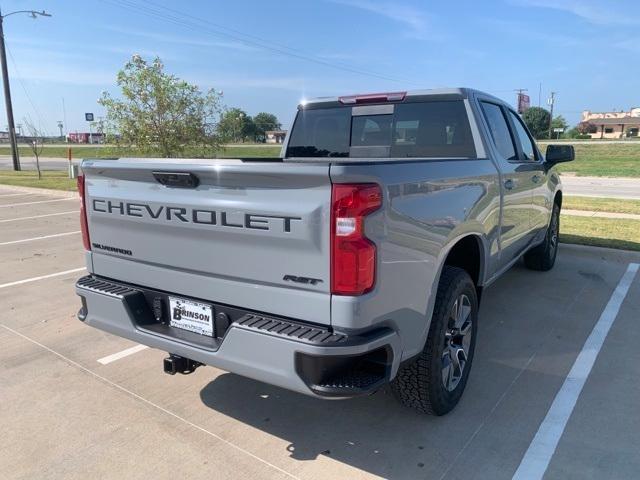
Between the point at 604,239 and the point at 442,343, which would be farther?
the point at 604,239

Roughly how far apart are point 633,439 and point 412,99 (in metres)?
2.72

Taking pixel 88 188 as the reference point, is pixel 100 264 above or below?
below

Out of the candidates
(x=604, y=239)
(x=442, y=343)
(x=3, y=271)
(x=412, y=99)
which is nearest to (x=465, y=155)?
(x=412, y=99)

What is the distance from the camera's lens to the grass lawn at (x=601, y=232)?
25.0 feet

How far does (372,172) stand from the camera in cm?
226

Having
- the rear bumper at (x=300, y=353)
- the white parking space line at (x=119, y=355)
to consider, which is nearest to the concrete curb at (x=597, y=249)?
the rear bumper at (x=300, y=353)

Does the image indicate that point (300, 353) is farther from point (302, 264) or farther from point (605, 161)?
point (605, 161)

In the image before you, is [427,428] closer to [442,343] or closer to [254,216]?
[442,343]

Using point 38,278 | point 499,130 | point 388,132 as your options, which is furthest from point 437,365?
point 38,278

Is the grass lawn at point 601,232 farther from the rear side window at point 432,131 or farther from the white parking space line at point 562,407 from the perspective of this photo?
the rear side window at point 432,131

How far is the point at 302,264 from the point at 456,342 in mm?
1444

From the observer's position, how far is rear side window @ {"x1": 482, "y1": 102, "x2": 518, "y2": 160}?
415 centimetres

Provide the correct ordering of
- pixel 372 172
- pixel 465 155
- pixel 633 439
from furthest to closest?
pixel 465 155 → pixel 633 439 → pixel 372 172

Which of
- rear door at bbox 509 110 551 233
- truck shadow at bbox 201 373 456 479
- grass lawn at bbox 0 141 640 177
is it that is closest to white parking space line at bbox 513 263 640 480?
truck shadow at bbox 201 373 456 479
